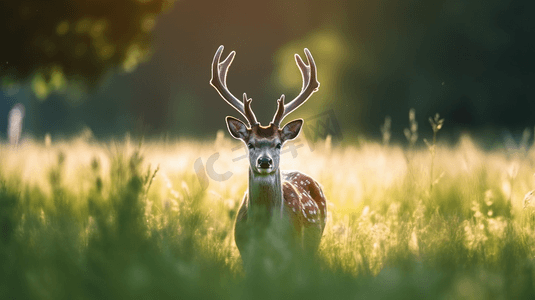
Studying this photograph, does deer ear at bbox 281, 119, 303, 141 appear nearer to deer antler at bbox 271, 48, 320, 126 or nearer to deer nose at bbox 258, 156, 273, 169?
deer antler at bbox 271, 48, 320, 126

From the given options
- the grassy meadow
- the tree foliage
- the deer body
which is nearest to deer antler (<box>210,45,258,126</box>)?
the deer body

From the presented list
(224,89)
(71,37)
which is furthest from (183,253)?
(71,37)

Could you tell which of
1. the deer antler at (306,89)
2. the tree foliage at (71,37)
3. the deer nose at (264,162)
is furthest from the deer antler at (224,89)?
the tree foliage at (71,37)

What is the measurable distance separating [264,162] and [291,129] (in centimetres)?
47

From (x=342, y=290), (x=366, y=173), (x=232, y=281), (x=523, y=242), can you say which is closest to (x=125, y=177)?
(x=232, y=281)

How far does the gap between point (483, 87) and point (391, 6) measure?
4.95 m

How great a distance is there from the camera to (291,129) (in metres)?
Result: 3.60

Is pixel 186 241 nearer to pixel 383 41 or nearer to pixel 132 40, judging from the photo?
pixel 132 40

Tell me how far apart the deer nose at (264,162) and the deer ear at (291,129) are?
0.34 metres

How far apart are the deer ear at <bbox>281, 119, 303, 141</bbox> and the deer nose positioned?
1.11 feet

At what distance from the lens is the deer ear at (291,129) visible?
355 cm

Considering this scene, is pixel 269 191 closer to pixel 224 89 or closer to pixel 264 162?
pixel 264 162

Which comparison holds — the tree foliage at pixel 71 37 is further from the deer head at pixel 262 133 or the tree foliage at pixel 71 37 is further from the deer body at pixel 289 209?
the deer body at pixel 289 209

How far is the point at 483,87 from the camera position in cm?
1981
